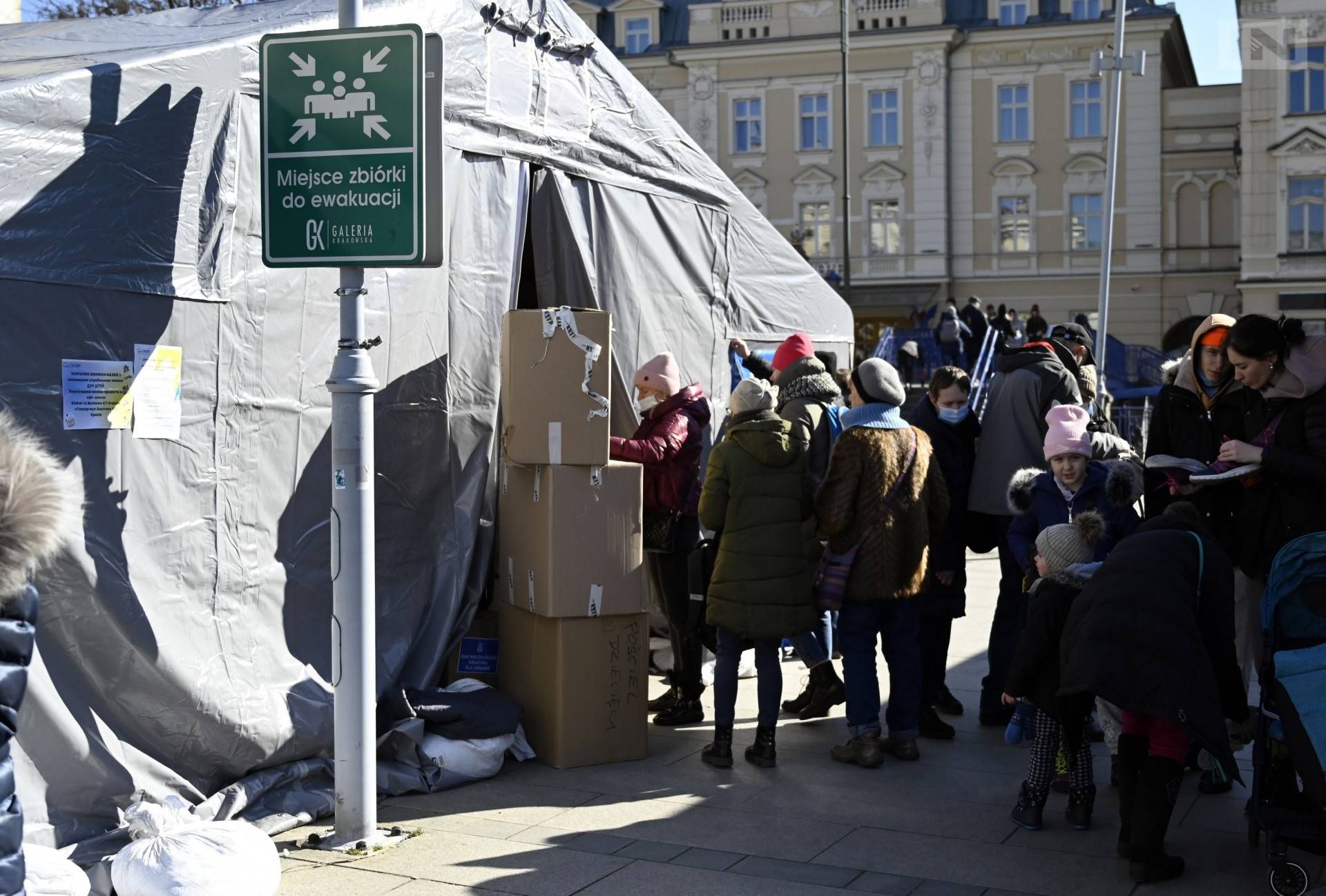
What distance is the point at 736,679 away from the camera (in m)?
6.45

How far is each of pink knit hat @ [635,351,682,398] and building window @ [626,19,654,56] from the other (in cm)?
4203

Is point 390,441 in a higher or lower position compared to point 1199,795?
higher

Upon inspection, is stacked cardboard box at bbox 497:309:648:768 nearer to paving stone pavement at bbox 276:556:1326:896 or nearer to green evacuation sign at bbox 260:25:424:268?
paving stone pavement at bbox 276:556:1326:896

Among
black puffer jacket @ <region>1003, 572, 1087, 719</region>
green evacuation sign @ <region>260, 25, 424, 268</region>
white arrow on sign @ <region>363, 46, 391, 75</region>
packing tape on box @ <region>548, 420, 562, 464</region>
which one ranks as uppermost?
white arrow on sign @ <region>363, 46, 391, 75</region>

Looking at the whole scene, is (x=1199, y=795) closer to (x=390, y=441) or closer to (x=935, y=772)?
(x=935, y=772)

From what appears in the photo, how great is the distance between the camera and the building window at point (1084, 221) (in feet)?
141

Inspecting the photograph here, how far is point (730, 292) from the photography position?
916 cm

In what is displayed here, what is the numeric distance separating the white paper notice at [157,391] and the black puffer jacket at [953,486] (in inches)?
143

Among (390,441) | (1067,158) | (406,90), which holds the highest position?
(1067,158)

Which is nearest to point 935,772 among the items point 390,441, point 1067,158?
point 390,441

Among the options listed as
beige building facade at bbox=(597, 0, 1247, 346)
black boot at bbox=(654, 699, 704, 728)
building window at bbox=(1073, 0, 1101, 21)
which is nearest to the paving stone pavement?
black boot at bbox=(654, 699, 704, 728)

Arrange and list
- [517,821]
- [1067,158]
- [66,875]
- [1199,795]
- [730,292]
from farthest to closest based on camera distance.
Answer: [1067,158]
[730,292]
[1199,795]
[517,821]
[66,875]

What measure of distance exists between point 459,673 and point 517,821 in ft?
4.08

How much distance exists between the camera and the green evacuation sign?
4871 mm
